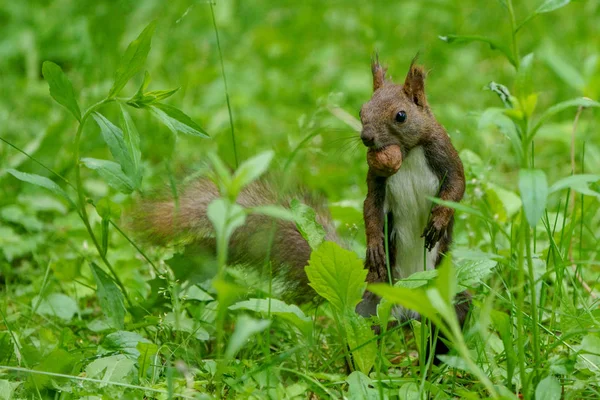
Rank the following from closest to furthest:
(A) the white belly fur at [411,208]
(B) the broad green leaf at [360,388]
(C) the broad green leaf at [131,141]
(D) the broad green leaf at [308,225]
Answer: (B) the broad green leaf at [360,388]
(C) the broad green leaf at [131,141]
(D) the broad green leaf at [308,225]
(A) the white belly fur at [411,208]

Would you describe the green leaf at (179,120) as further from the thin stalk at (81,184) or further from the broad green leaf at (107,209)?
the broad green leaf at (107,209)

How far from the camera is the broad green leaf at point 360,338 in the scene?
7.25ft

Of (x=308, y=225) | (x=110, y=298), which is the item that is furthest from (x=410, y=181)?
(x=110, y=298)

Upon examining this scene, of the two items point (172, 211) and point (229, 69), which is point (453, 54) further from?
point (172, 211)

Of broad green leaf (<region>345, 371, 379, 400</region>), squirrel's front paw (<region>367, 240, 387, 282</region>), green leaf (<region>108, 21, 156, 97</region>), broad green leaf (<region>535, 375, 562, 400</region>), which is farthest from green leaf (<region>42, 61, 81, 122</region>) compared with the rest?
broad green leaf (<region>535, 375, 562, 400</region>)

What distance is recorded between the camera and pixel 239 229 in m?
2.57

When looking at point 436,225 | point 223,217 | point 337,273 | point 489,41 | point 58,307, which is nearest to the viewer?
point 223,217

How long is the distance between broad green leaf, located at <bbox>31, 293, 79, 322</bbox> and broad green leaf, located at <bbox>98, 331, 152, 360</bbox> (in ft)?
1.26

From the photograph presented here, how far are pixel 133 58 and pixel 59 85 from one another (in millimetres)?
197

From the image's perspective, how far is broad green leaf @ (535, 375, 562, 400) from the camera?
1.96 metres

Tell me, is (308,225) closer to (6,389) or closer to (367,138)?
(367,138)

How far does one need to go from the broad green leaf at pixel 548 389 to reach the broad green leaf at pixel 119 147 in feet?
3.46

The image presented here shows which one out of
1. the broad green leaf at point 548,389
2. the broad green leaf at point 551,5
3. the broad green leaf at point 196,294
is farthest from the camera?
the broad green leaf at point 196,294

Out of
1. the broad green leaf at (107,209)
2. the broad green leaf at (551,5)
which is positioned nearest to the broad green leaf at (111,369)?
the broad green leaf at (107,209)
